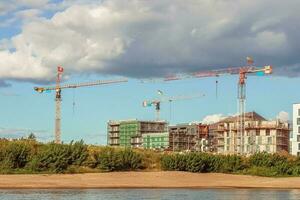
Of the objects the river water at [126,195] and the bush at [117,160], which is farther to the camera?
the bush at [117,160]

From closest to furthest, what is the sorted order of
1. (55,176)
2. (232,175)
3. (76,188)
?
(76,188)
(55,176)
(232,175)

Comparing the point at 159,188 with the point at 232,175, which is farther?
the point at 232,175

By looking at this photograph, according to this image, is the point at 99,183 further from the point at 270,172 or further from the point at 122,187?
the point at 270,172

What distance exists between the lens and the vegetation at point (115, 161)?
104938 mm

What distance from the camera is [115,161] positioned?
109 meters

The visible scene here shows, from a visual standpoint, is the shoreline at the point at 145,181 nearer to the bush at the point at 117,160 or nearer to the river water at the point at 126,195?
the bush at the point at 117,160

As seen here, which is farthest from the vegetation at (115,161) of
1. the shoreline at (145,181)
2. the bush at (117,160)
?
the shoreline at (145,181)

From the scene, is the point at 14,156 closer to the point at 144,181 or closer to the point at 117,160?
the point at 117,160

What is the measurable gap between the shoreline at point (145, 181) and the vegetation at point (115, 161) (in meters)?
3.55

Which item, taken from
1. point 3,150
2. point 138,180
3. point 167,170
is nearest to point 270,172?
point 167,170

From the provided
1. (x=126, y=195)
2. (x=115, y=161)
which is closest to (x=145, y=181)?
(x=115, y=161)

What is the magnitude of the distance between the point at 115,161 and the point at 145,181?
10767 millimetres

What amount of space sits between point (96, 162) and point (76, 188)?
20607mm

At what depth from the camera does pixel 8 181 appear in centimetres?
9206
